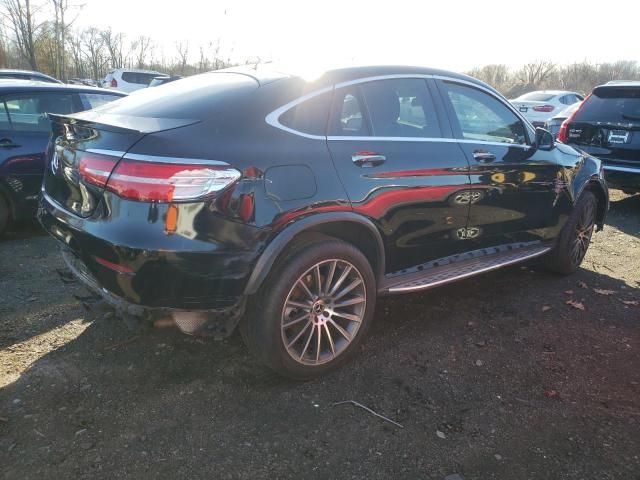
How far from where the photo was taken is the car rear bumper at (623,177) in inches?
264

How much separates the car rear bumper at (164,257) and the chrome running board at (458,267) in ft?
3.65

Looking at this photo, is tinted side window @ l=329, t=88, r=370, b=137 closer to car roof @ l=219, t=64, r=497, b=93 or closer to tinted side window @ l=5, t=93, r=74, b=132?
car roof @ l=219, t=64, r=497, b=93

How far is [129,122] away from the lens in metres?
2.67

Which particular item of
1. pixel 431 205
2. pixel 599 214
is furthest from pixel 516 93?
pixel 431 205

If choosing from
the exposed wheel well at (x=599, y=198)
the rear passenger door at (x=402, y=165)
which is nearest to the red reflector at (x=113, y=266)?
the rear passenger door at (x=402, y=165)

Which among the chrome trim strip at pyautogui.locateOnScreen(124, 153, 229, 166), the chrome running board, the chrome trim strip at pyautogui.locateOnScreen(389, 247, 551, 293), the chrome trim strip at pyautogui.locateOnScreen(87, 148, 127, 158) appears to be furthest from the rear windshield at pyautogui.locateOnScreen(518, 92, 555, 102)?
the chrome trim strip at pyautogui.locateOnScreen(87, 148, 127, 158)

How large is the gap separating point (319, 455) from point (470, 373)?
118cm

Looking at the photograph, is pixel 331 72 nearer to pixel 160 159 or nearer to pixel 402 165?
pixel 402 165

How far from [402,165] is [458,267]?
0.96m

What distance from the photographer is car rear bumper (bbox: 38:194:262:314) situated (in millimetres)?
2412

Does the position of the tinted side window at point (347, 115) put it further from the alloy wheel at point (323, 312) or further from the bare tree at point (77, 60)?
the bare tree at point (77, 60)

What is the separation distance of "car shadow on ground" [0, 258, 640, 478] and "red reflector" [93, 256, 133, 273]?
0.75 meters

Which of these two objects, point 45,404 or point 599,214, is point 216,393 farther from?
point 599,214

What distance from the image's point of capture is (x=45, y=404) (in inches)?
106
